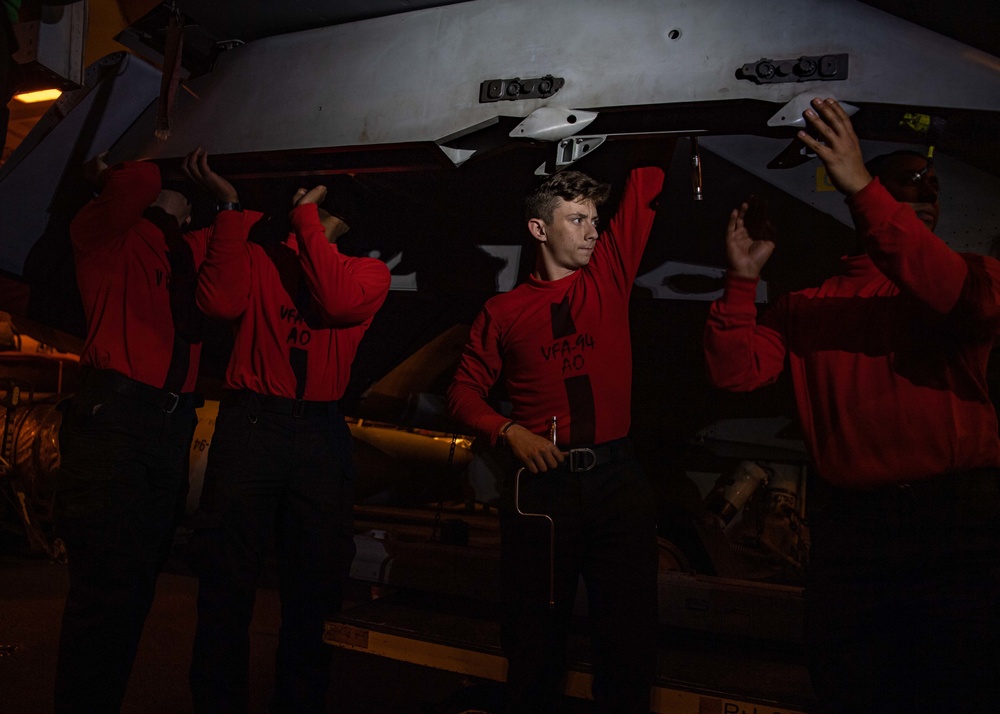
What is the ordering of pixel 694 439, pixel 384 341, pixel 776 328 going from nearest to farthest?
Answer: pixel 776 328, pixel 694 439, pixel 384 341

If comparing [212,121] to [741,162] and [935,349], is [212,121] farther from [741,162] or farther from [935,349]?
[935,349]

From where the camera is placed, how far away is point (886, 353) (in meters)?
1.61

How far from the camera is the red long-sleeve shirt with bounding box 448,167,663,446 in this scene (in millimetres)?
1854

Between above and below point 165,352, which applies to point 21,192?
above

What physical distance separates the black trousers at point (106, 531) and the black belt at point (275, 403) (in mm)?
313

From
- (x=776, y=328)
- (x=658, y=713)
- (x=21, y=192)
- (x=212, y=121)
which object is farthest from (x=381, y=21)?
(x=658, y=713)

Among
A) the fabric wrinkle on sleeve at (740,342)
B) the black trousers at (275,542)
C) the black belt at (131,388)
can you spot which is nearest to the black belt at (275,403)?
the black trousers at (275,542)

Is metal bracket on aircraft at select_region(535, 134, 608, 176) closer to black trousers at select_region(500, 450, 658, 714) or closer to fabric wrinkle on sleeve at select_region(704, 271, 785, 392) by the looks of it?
fabric wrinkle on sleeve at select_region(704, 271, 785, 392)

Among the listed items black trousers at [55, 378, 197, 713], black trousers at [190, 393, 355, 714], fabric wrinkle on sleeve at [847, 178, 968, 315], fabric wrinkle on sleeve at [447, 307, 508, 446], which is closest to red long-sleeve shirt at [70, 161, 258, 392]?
black trousers at [55, 378, 197, 713]

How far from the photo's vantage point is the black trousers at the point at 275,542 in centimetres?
210

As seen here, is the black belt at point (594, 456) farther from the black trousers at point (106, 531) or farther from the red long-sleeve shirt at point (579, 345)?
the black trousers at point (106, 531)

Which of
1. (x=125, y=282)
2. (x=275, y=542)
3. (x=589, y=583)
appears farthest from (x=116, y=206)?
(x=589, y=583)

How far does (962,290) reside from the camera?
1.44 m

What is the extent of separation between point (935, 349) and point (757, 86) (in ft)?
2.67
